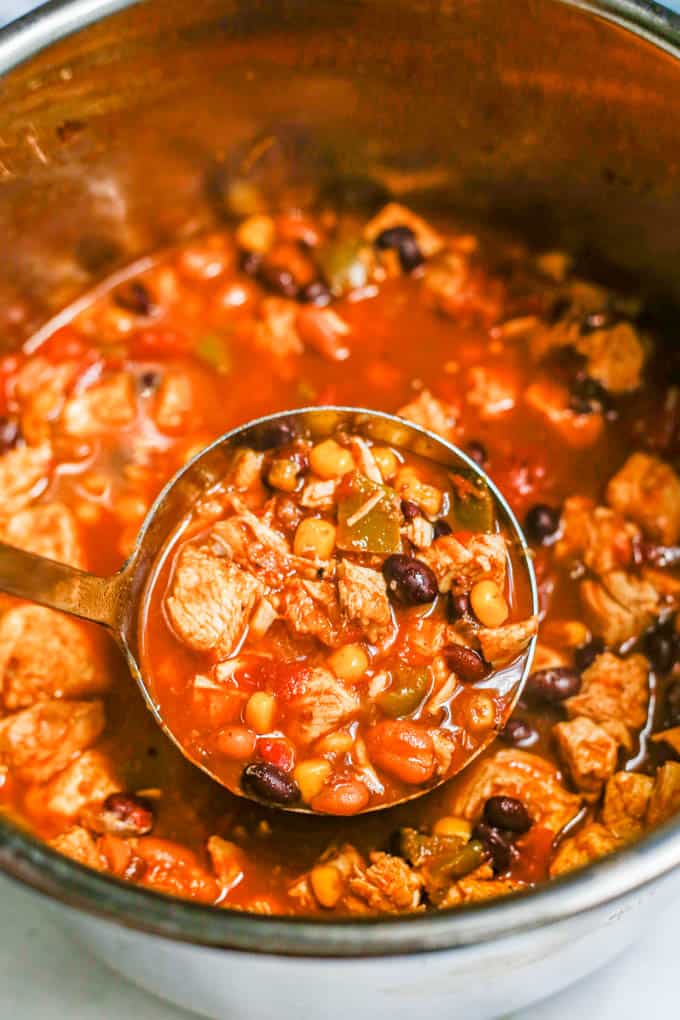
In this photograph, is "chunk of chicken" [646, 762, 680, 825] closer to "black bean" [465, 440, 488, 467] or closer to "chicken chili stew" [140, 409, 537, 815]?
"chicken chili stew" [140, 409, 537, 815]

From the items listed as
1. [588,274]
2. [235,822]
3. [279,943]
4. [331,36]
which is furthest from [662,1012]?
[331,36]

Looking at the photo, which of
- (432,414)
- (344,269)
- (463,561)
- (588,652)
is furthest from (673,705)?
(344,269)

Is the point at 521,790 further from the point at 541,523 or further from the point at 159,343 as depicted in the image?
the point at 159,343

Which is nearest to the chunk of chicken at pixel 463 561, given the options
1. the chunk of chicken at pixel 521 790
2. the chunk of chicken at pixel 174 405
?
the chunk of chicken at pixel 521 790

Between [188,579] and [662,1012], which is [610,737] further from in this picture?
[188,579]

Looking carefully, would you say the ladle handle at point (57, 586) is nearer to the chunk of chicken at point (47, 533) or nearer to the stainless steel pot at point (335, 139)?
the chunk of chicken at point (47, 533)

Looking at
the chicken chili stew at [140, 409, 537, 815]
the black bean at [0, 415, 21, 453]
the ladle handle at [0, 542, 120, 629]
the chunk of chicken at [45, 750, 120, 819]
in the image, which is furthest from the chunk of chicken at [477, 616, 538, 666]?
the black bean at [0, 415, 21, 453]
